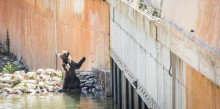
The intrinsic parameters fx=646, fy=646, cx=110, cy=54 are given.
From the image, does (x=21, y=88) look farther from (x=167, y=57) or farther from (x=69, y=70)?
(x=167, y=57)

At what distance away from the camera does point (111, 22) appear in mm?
20375

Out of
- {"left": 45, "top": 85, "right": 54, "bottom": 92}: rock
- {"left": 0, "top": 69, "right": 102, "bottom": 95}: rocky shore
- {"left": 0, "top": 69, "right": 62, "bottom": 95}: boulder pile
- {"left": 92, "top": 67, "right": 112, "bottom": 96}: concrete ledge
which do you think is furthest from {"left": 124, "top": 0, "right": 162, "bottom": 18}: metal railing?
{"left": 0, "top": 69, "right": 62, "bottom": 95}: boulder pile

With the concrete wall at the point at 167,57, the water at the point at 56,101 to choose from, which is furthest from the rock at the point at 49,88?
the concrete wall at the point at 167,57

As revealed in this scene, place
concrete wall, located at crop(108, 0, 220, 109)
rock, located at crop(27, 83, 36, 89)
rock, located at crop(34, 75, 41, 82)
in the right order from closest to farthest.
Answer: concrete wall, located at crop(108, 0, 220, 109) → rock, located at crop(27, 83, 36, 89) → rock, located at crop(34, 75, 41, 82)

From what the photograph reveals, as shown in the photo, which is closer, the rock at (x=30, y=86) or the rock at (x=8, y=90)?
the rock at (x=8, y=90)

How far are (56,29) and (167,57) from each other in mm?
16156

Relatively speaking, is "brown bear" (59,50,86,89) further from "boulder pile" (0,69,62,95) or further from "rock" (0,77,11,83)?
"rock" (0,77,11,83)

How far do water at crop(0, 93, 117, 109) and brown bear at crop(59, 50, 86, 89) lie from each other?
423 mm

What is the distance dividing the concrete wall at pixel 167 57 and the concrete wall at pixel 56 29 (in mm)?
5351

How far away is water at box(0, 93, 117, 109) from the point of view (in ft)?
61.6

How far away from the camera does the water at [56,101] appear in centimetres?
1877

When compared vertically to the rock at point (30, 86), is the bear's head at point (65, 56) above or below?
above

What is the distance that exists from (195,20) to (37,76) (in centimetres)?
1421

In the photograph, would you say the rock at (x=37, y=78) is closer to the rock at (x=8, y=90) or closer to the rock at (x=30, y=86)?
the rock at (x=30, y=86)
